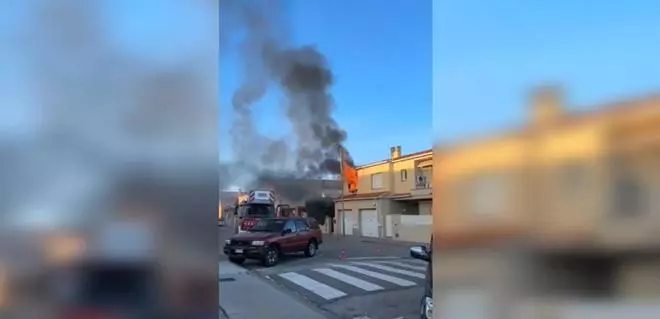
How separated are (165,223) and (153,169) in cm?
8

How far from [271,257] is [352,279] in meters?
2.39

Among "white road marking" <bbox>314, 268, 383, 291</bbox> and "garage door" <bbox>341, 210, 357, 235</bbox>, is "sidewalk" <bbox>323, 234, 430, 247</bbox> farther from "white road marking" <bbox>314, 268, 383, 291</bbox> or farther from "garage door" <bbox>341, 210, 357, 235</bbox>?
"garage door" <bbox>341, 210, 357, 235</bbox>

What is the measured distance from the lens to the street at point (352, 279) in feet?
13.4

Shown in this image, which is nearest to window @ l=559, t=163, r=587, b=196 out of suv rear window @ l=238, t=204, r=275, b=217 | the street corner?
suv rear window @ l=238, t=204, r=275, b=217

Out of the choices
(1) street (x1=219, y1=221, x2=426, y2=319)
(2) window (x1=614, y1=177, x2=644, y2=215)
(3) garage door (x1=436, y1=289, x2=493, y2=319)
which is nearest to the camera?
(2) window (x1=614, y1=177, x2=644, y2=215)

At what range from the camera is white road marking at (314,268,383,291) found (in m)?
5.45

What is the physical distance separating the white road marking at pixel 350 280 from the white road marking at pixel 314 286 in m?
0.33

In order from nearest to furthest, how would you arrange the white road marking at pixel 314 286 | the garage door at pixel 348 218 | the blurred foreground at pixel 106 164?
the blurred foreground at pixel 106 164 → the garage door at pixel 348 218 → the white road marking at pixel 314 286

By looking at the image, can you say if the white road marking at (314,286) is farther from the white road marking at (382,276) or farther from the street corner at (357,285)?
the white road marking at (382,276)

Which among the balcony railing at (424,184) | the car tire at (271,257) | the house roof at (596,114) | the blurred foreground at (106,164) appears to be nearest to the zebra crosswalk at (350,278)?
the car tire at (271,257)

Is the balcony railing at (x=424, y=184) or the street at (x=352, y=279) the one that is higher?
the balcony railing at (x=424, y=184)

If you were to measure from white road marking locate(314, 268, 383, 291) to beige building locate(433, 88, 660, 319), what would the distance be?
449 centimetres

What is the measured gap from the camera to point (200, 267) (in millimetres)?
741

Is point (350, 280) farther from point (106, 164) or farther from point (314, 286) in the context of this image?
point (106, 164)
